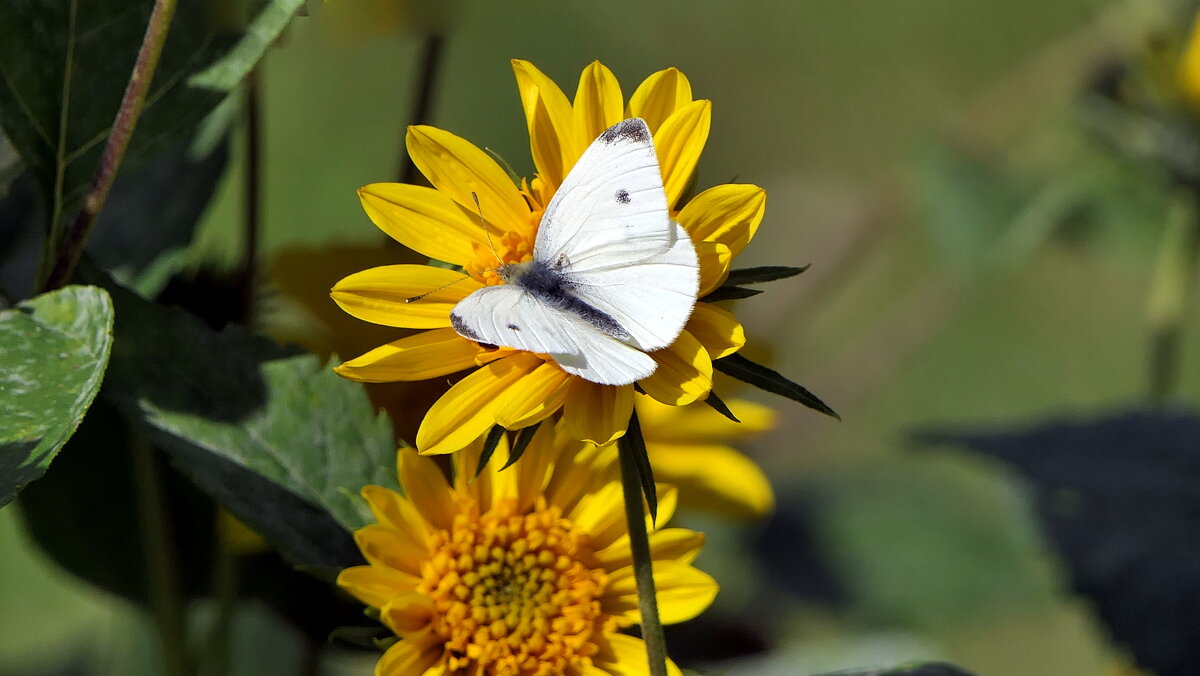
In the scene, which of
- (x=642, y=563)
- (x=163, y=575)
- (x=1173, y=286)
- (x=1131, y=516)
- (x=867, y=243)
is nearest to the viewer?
(x=642, y=563)

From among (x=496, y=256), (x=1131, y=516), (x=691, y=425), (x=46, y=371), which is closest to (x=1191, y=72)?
(x=1131, y=516)

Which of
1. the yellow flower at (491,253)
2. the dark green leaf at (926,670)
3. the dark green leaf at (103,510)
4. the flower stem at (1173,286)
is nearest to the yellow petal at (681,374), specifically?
the yellow flower at (491,253)

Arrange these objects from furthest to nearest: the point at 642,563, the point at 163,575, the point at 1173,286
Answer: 1. the point at 1173,286
2. the point at 163,575
3. the point at 642,563

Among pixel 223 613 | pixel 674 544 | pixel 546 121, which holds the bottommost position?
pixel 223 613

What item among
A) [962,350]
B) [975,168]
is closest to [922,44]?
[962,350]

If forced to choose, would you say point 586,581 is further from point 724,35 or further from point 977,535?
point 724,35

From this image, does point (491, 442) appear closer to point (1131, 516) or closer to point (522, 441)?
point (522, 441)

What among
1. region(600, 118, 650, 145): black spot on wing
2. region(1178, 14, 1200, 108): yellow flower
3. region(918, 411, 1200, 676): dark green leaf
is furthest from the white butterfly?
region(1178, 14, 1200, 108): yellow flower
